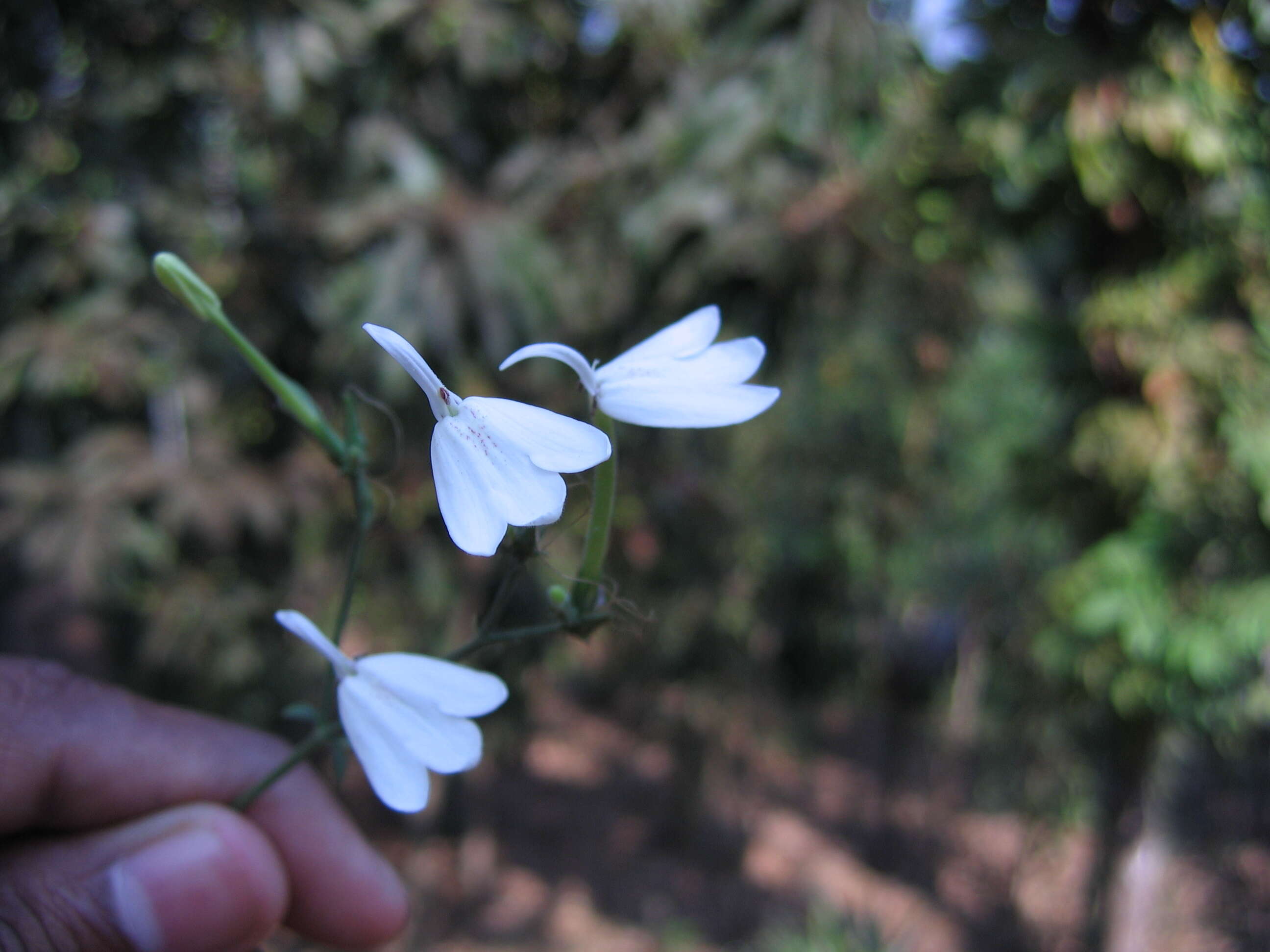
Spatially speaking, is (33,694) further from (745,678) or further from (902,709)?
(902,709)

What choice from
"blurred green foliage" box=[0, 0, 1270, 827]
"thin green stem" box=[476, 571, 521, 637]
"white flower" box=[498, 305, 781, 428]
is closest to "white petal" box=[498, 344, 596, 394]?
"white flower" box=[498, 305, 781, 428]

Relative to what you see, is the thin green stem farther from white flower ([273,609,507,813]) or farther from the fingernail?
the fingernail

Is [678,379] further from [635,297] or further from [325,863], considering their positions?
[635,297]

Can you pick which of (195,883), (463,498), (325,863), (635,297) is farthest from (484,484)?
(635,297)

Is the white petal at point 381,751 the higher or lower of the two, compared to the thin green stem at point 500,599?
lower

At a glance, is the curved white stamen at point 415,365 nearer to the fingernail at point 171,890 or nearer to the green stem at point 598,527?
the green stem at point 598,527

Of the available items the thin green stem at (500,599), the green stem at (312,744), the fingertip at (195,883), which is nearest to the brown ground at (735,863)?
the fingertip at (195,883)
